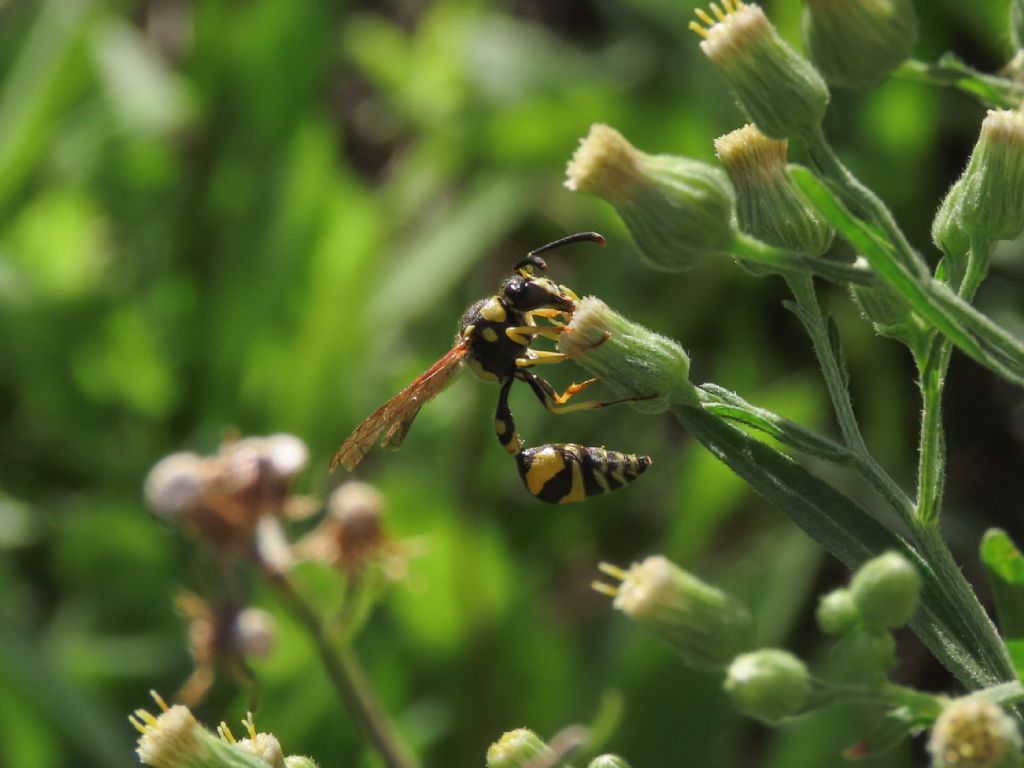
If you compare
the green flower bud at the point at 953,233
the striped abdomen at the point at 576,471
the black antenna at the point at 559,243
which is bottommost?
the green flower bud at the point at 953,233

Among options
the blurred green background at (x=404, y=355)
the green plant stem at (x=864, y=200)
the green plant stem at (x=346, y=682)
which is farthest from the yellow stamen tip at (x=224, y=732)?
the blurred green background at (x=404, y=355)

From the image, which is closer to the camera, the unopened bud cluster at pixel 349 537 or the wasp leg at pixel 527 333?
the wasp leg at pixel 527 333

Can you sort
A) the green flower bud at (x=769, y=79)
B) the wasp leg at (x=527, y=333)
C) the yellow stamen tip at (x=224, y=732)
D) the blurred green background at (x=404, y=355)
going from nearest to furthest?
the green flower bud at (x=769, y=79)
the yellow stamen tip at (x=224, y=732)
the wasp leg at (x=527, y=333)
the blurred green background at (x=404, y=355)

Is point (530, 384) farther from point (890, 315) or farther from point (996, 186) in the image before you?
point (996, 186)

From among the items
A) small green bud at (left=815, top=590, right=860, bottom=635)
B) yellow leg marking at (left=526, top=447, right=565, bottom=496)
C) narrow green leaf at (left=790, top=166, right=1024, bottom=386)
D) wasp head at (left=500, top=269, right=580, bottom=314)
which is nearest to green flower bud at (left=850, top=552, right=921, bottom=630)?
small green bud at (left=815, top=590, right=860, bottom=635)

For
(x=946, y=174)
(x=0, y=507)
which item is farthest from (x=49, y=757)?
(x=946, y=174)

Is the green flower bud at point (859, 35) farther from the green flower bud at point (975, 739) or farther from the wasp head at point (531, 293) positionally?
the green flower bud at point (975, 739)

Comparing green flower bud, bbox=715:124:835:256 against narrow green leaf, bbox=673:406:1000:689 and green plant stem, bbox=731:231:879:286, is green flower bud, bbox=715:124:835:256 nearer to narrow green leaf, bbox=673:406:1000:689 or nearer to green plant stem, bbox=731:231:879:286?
green plant stem, bbox=731:231:879:286
